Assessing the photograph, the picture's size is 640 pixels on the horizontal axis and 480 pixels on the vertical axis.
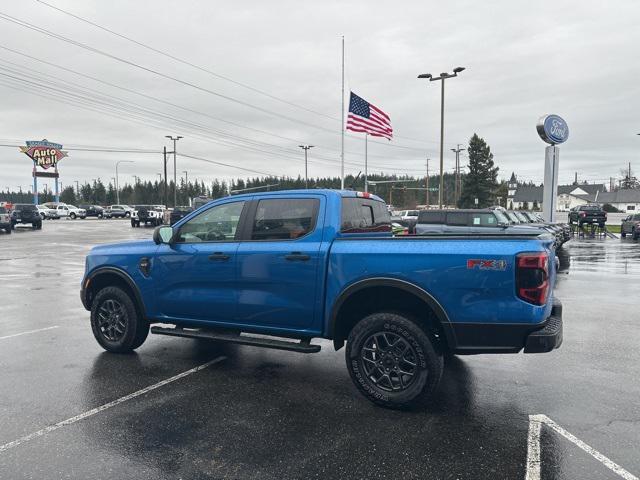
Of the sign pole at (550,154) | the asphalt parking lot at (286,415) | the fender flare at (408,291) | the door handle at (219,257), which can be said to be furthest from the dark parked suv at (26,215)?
the fender flare at (408,291)

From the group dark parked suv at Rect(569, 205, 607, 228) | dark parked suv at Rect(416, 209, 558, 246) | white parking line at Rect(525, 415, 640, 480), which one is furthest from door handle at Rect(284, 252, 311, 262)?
dark parked suv at Rect(569, 205, 607, 228)

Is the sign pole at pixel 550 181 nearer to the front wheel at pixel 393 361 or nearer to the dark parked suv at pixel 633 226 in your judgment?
the dark parked suv at pixel 633 226

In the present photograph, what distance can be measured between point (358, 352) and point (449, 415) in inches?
37.2

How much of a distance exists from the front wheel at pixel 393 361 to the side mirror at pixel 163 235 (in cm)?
242

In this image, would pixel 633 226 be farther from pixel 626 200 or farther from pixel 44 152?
pixel 626 200

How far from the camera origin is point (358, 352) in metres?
4.36

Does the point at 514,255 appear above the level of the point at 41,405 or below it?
above

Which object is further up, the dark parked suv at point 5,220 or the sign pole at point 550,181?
the sign pole at point 550,181

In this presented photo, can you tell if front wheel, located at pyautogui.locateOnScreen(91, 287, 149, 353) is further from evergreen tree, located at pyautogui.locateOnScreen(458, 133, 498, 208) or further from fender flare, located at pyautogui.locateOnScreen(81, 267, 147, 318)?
evergreen tree, located at pyautogui.locateOnScreen(458, 133, 498, 208)

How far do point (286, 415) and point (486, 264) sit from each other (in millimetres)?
2131

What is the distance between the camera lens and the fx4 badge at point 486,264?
12.6 feet

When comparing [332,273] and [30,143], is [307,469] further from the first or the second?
[30,143]

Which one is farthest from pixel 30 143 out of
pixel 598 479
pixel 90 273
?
pixel 598 479

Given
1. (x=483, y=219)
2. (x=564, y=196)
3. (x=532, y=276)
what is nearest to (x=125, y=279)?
(x=532, y=276)
